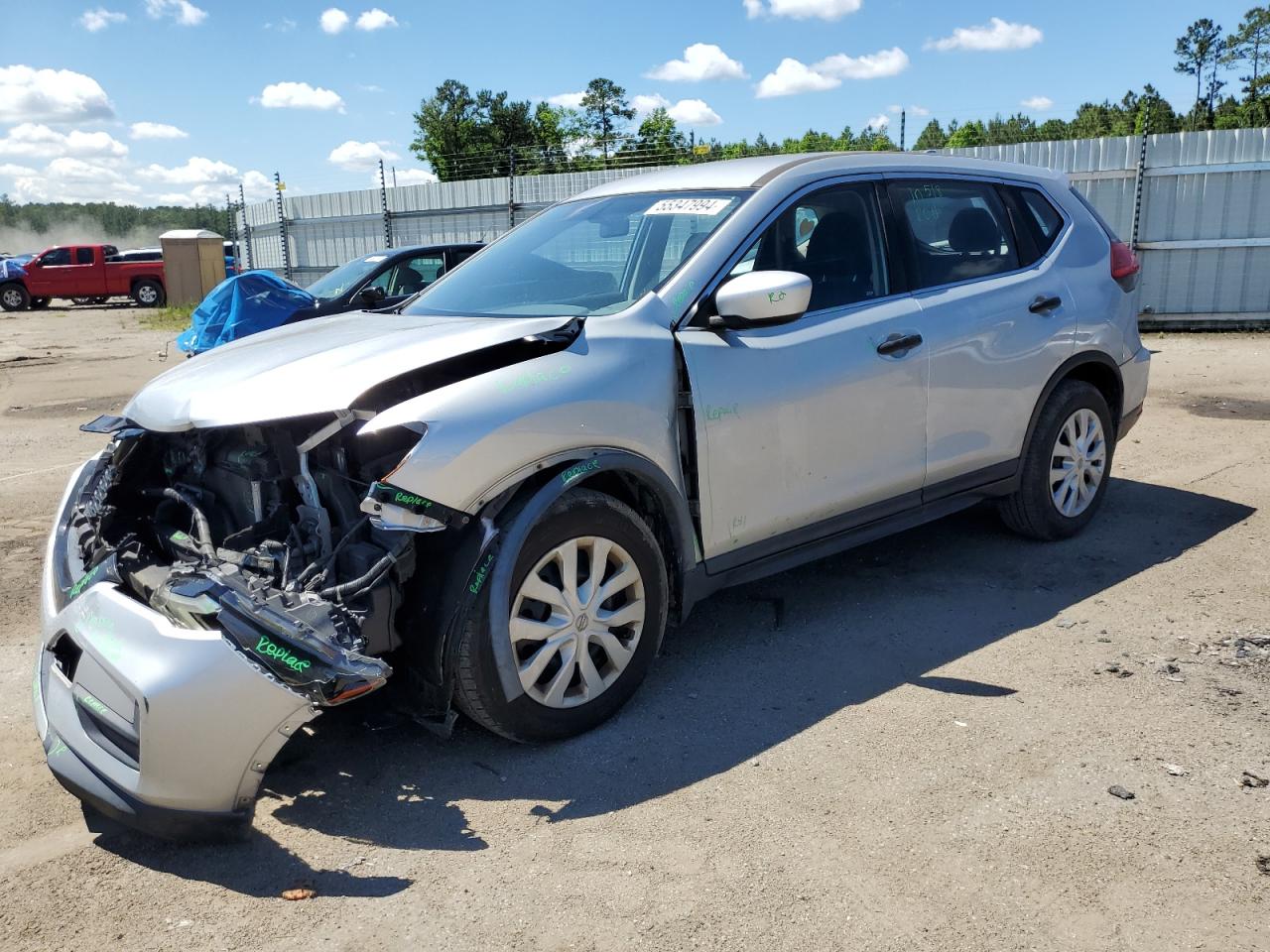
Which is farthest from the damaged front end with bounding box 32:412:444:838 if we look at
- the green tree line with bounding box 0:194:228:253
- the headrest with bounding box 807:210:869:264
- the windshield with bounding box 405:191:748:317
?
the green tree line with bounding box 0:194:228:253

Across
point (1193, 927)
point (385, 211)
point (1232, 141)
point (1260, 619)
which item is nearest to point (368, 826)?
point (1193, 927)

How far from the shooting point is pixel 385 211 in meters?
21.0

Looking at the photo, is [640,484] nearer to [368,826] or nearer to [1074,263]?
[368,826]

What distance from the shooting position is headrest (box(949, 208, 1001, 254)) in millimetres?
4758

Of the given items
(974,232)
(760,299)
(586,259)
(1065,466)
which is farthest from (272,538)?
(1065,466)

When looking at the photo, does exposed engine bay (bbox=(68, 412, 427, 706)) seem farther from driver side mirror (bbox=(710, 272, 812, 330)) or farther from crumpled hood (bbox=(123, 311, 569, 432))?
driver side mirror (bbox=(710, 272, 812, 330))

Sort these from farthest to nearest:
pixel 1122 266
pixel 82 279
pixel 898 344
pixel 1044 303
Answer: pixel 82 279 < pixel 1122 266 < pixel 1044 303 < pixel 898 344

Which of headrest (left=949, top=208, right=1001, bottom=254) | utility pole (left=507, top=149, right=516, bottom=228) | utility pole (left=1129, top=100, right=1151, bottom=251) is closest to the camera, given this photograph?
headrest (left=949, top=208, right=1001, bottom=254)

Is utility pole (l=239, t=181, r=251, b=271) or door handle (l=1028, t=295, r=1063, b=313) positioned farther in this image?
utility pole (l=239, t=181, r=251, b=271)

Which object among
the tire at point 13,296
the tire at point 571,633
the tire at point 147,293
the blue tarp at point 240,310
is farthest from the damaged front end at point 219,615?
the tire at point 13,296

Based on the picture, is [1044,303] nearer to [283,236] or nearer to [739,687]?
[739,687]

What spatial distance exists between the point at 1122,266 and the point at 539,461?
3705 mm

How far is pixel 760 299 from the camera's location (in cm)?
363

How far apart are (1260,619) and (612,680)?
282 cm
